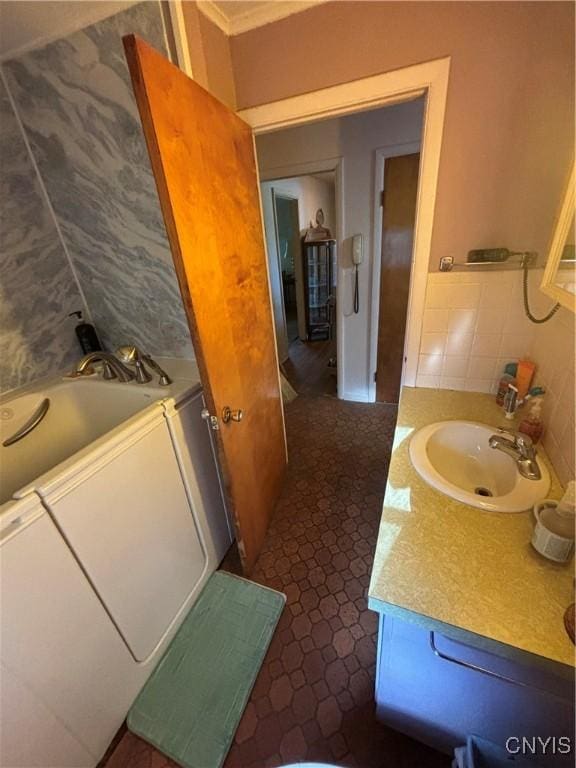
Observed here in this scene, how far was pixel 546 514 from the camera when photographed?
672mm

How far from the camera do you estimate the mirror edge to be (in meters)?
0.76

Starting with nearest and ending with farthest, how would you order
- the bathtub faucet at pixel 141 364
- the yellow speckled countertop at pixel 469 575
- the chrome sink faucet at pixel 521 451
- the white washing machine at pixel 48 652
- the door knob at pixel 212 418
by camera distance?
the yellow speckled countertop at pixel 469 575, the white washing machine at pixel 48 652, the chrome sink faucet at pixel 521 451, the door knob at pixel 212 418, the bathtub faucet at pixel 141 364

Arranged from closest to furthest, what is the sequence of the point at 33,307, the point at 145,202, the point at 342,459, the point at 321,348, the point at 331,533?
the point at 145,202
the point at 33,307
the point at 331,533
the point at 342,459
the point at 321,348

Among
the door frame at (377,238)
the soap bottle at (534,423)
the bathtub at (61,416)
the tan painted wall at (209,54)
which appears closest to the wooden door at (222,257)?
the tan painted wall at (209,54)

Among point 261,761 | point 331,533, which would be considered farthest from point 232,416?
point 261,761

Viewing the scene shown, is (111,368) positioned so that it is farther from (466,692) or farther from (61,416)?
(466,692)

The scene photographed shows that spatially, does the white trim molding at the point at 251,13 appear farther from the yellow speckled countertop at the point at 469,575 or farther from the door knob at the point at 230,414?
the yellow speckled countertop at the point at 469,575

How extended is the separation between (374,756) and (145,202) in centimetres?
214

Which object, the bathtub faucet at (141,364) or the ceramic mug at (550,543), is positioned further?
the bathtub faucet at (141,364)

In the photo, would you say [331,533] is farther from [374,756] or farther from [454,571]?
[454,571]

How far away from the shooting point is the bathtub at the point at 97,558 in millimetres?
748

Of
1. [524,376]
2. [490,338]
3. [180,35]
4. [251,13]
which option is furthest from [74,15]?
[524,376]

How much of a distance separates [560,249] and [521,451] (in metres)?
0.59

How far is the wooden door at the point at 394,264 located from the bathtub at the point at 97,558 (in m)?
1.70
